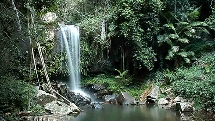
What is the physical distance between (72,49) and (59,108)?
493 centimetres

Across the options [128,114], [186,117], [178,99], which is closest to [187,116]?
[186,117]

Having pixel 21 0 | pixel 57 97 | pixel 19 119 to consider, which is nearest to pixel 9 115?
pixel 19 119

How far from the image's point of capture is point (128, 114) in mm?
10094

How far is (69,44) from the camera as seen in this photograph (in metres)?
14.4

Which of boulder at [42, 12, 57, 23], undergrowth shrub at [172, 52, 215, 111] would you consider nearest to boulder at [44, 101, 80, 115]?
undergrowth shrub at [172, 52, 215, 111]

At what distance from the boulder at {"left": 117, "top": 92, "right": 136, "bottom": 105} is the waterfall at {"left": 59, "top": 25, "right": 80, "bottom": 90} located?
8.26 ft

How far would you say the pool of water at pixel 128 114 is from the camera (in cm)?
929

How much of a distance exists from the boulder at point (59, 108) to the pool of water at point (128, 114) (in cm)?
42

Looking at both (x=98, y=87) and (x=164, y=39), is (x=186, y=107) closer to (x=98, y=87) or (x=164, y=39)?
(x=164, y=39)

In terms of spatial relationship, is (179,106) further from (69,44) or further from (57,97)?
(69,44)

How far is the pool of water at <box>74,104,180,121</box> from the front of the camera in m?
9.29

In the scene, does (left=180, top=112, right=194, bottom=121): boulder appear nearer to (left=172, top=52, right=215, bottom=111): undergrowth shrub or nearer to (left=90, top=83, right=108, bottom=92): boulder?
(left=172, top=52, right=215, bottom=111): undergrowth shrub

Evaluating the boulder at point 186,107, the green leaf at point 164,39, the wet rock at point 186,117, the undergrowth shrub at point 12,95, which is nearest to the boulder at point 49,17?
the undergrowth shrub at point 12,95

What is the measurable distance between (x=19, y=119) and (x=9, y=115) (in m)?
0.33
